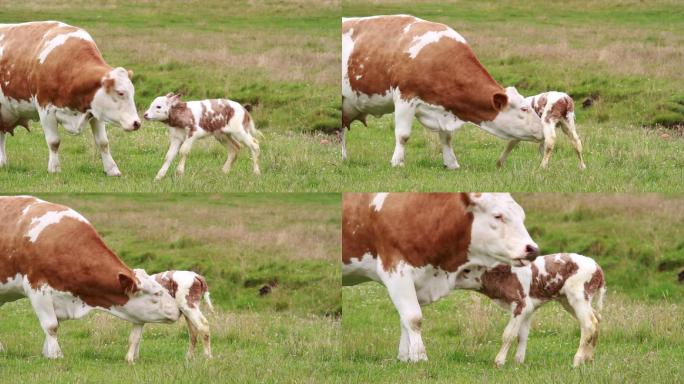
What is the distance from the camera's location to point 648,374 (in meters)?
14.8

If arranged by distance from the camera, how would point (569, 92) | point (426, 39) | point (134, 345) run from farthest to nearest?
point (569, 92), point (426, 39), point (134, 345)

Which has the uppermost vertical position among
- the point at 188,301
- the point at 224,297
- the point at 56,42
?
the point at 56,42

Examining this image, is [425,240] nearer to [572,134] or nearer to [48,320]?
[48,320]

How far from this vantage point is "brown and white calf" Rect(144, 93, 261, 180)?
20.0m

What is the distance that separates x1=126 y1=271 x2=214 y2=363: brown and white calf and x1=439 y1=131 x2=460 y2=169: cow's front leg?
14.6 feet

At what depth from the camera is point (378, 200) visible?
16.1 meters

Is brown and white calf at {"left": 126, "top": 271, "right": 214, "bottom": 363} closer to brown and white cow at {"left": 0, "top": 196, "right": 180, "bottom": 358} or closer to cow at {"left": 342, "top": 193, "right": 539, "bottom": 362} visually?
brown and white cow at {"left": 0, "top": 196, "right": 180, "bottom": 358}

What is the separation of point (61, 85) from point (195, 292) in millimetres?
4300

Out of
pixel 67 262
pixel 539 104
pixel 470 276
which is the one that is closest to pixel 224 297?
pixel 67 262

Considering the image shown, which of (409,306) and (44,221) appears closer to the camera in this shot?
(409,306)

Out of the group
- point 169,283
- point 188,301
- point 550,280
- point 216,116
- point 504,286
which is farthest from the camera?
point 216,116

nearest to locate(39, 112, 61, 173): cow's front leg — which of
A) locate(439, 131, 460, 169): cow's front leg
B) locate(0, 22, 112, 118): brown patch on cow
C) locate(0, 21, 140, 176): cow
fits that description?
locate(0, 21, 140, 176): cow

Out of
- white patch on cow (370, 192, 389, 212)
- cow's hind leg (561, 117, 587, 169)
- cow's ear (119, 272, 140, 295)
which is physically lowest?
cow's ear (119, 272, 140, 295)

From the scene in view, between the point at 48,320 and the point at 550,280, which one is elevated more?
the point at 550,280
